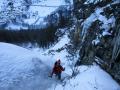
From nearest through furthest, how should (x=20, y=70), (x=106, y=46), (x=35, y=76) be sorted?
(x=106, y=46)
(x=35, y=76)
(x=20, y=70)

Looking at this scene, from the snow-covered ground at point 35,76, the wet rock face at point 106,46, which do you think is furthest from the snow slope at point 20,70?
the wet rock face at point 106,46

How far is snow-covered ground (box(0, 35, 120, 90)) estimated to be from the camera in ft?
49.3

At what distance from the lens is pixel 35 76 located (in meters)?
19.0

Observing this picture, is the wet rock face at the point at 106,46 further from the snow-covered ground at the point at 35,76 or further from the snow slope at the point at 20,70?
the snow slope at the point at 20,70

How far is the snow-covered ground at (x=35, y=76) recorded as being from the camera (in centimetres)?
1503

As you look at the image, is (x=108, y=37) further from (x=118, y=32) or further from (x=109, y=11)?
(x=109, y=11)

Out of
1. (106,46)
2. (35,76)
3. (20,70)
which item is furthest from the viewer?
(20,70)

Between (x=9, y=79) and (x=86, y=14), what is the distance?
36.3 feet

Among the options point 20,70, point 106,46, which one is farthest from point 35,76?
point 106,46

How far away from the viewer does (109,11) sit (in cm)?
2073

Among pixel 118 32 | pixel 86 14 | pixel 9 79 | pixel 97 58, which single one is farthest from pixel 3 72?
pixel 86 14

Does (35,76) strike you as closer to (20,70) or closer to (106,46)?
(20,70)

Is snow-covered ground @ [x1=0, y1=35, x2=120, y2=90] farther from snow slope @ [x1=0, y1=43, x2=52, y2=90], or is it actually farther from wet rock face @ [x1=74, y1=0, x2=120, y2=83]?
wet rock face @ [x1=74, y1=0, x2=120, y2=83]

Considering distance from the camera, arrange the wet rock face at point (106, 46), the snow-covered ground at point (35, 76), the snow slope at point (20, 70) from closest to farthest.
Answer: the snow-covered ground at point (35, 76)
the wet rock face at point (106, 46)
the snow slope at point (20, 70)
